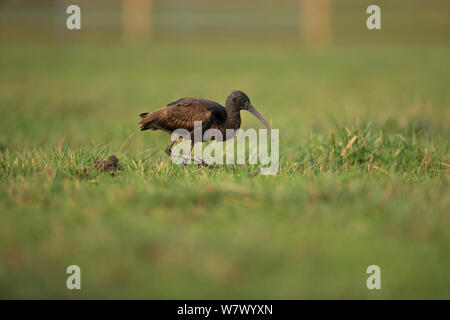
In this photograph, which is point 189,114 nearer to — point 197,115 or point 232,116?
point 197,115

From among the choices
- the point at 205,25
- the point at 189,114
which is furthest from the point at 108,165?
the point at 205,25

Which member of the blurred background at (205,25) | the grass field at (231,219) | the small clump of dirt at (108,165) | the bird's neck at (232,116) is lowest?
the grass field at (231,219)

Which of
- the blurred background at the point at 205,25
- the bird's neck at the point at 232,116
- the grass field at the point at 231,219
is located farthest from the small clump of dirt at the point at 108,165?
the blurred background at the point at 205,25

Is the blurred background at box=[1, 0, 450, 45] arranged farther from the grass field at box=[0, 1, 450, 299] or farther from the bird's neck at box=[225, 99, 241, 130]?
the bird's neck at box=[225, 99, 241, 130]

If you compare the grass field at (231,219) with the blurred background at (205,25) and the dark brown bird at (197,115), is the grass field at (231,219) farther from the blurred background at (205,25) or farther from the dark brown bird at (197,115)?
the blurred background at (205,25)

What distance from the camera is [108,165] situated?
16.6 feet

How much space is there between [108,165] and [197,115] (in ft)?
3.30

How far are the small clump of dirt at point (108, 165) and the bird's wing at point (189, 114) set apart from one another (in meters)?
0.74

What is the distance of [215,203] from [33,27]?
87.8 ft

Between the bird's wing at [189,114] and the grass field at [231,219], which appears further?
the bird's wing at [189,114]

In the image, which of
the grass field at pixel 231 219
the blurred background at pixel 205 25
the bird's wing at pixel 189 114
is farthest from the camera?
the blurred background at pixel 205 25

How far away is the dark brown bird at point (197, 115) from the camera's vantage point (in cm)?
540

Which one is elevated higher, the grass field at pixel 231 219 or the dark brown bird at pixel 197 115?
the dark brown bird at pixel 197 115

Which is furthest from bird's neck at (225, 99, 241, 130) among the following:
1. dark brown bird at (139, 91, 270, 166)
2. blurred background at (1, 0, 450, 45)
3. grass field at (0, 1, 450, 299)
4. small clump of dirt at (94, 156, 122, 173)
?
blurred background at (1, 0, 450, 45)
